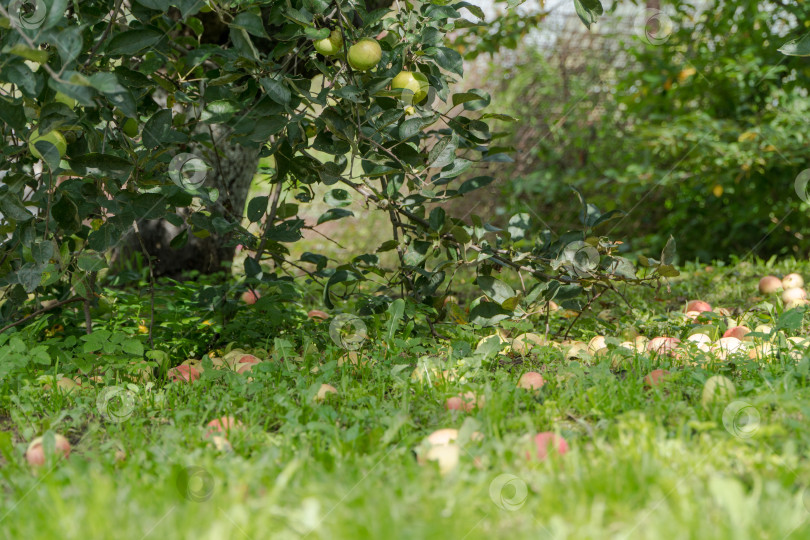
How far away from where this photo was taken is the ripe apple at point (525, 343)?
6.64 feet

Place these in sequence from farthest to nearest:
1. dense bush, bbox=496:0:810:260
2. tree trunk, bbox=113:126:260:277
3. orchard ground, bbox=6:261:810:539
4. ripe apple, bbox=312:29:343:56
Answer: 1. dense bush, bbox=496:0:810:260
2. tree trunk, bbox=113:126:260:277
3. ripe apple, bbox=312:29:343:56
4. orchard ground, bbox=6:261:810:539

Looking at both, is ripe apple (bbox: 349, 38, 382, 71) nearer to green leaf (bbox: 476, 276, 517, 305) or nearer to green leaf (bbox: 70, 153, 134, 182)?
green leaf (bbox: 70, 153, 134, 182)

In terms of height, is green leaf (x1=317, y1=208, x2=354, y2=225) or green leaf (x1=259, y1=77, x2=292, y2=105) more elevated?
green leaf (x1=259, y1=77, x2=292, y2=105)

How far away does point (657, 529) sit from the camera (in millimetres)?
900

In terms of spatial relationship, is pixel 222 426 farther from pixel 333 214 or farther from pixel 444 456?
pixel 333 214

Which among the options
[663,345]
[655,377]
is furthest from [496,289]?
[655,377]

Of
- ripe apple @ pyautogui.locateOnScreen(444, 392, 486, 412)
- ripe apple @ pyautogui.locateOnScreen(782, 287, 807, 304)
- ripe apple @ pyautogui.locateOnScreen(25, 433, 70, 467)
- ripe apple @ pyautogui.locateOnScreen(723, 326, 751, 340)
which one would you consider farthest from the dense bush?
ripe apple @ pyautogui.locateOnScreen(25, 433, 70, 467)

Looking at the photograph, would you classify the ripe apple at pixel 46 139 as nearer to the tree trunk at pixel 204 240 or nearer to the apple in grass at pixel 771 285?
the tree trunk at pixel 204 240

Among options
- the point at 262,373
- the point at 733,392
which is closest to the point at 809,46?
the point at 733,392

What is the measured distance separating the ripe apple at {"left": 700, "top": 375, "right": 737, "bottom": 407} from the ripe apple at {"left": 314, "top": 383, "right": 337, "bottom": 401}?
812 millimetres

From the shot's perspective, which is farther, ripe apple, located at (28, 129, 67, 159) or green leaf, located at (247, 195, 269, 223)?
green leaf, located at (247, 195, 269, 223)

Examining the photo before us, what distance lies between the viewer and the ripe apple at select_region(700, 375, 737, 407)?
141 cm

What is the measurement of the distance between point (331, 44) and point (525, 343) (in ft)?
3.29

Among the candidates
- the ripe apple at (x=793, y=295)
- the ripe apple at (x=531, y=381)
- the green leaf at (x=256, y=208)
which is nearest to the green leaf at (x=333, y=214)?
the green leaf at (x=256, y=208)
